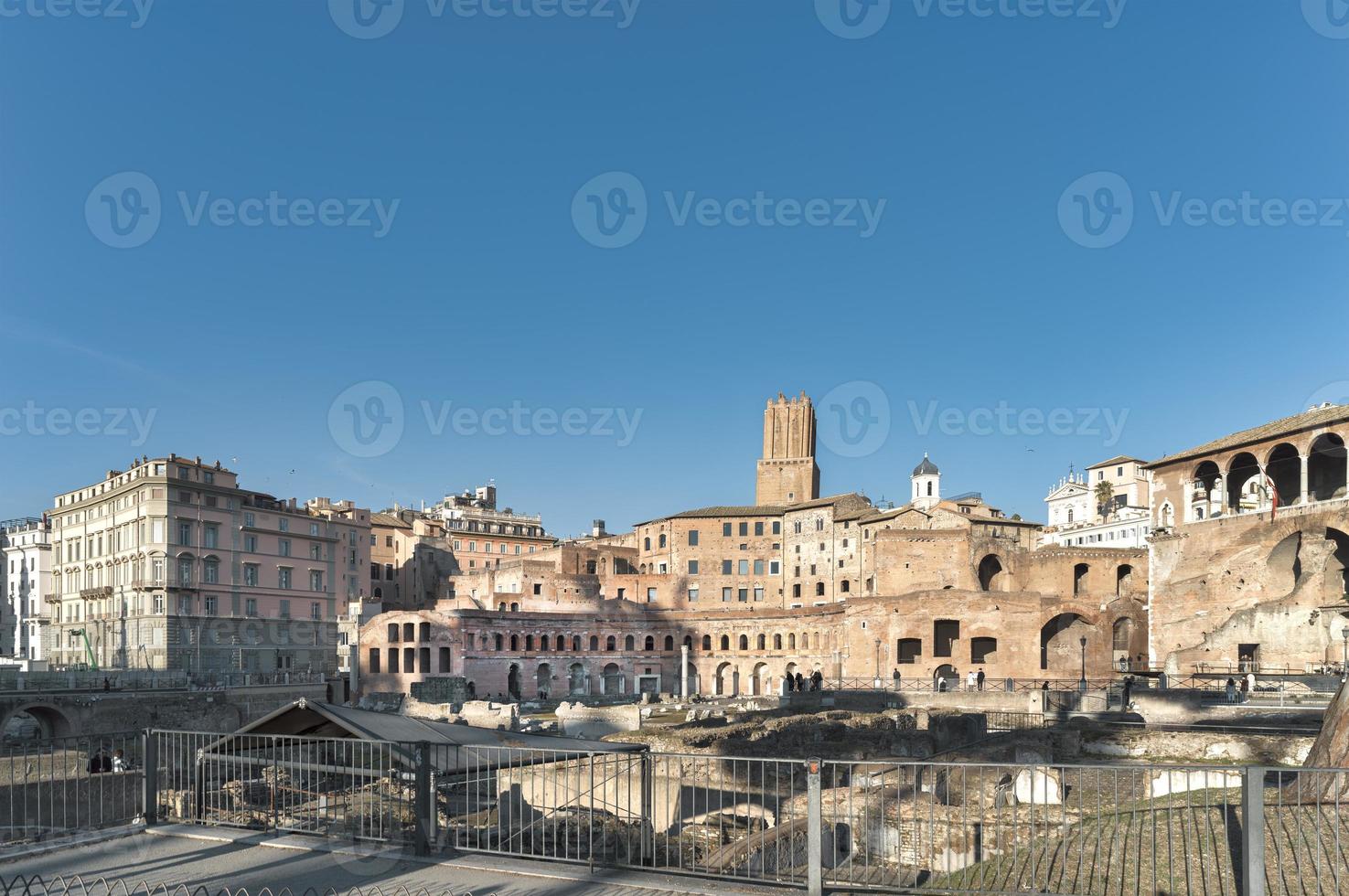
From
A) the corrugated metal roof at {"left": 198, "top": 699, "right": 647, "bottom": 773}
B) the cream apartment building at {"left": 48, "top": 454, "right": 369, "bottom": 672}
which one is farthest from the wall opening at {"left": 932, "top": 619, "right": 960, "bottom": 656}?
the corrugated metal roof at {"left": 198, "top": 699, "right": 647, "bottom": 773}

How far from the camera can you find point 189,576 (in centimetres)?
6638

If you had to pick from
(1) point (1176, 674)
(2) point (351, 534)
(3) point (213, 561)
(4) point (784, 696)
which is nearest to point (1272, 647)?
(1) point (1176, 674)

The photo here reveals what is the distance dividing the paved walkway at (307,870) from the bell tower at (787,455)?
8915 cm

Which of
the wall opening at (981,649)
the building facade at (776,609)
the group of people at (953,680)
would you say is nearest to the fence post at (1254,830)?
the group of people at (953,680)

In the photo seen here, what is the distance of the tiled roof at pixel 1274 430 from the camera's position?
5050 cm

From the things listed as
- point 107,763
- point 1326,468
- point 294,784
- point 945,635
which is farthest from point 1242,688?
point 107,763

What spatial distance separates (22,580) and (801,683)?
77252 millimetres

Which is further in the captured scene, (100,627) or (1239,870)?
(100,627)

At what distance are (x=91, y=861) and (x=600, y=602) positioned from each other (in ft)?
238

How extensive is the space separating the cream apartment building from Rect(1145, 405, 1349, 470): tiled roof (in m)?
57.3

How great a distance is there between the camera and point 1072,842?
14023 mm

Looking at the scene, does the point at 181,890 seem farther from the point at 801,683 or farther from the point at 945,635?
the point at 945,635

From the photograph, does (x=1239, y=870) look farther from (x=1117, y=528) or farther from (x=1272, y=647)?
(x=1117, y=528)

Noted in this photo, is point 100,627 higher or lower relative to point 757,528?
lower
